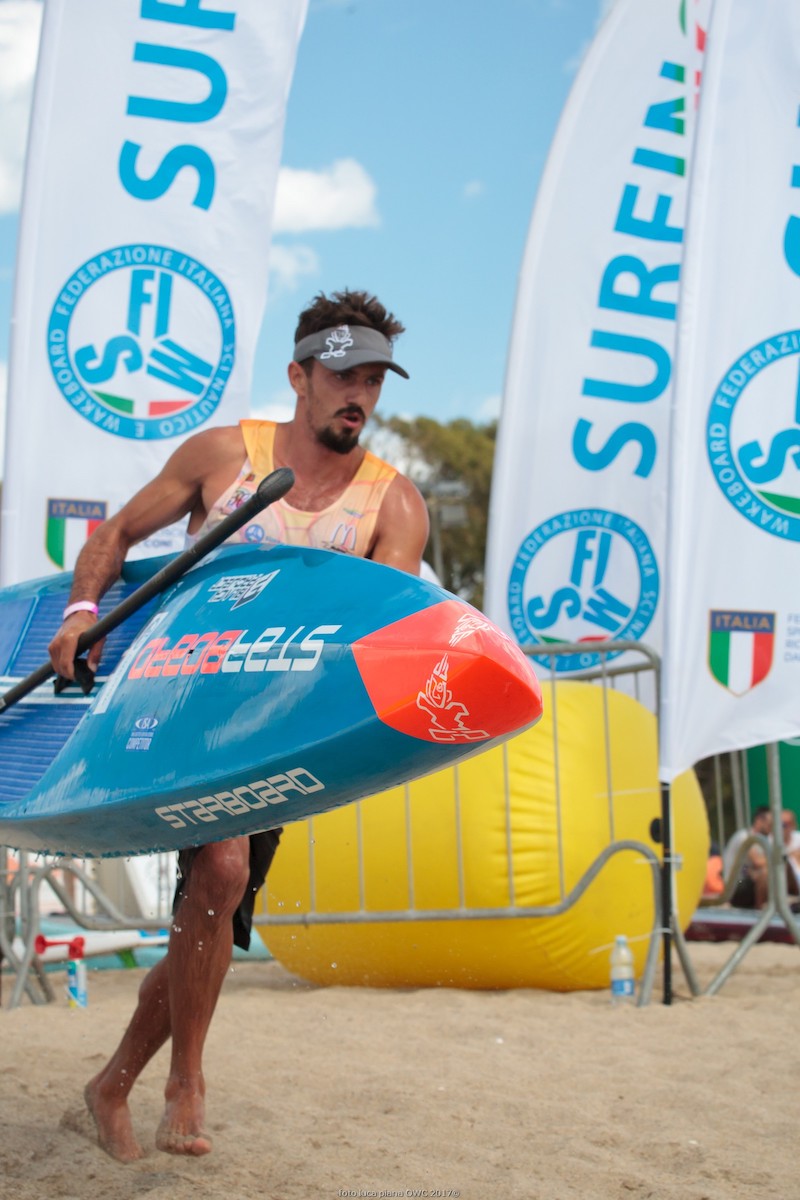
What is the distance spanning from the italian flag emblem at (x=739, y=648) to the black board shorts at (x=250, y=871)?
8.75 ft

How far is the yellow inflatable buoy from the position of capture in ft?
18.2

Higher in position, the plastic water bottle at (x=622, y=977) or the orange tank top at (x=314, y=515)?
the orange tank top at (x=314, y=515)

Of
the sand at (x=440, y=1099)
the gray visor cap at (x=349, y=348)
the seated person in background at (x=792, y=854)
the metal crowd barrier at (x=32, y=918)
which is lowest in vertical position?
the sand at (x=440, y=1099)

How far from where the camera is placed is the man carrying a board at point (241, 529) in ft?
9.82

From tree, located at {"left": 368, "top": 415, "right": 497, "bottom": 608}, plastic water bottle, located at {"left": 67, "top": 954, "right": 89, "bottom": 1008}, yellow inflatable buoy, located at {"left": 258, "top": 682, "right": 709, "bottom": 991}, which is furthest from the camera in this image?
tree, located at {"left": 368, "top": 415, "right": 497, "bottom": 608}

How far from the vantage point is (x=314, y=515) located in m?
3.29

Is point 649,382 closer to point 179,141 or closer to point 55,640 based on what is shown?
point 179,141

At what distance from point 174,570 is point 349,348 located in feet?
2.21

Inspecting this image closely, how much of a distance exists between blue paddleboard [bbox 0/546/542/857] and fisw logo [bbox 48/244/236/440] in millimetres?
2932

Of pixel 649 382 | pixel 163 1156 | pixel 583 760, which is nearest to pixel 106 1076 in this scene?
pixel 163 1156

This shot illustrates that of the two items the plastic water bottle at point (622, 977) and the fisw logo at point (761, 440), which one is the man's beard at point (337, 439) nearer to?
the fisw logo at point (761, 440)

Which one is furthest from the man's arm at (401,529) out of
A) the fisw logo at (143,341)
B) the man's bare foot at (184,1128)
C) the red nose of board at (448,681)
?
the fisw logo at (143,341)

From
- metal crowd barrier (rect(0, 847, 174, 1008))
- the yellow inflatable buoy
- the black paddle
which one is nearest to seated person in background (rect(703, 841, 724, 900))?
the yellow inflatable buoy

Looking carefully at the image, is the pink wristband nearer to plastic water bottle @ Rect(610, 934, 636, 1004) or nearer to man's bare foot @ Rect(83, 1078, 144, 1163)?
man's bare foot @ Rect(83, 1078, 144, 1163)
